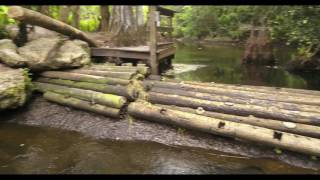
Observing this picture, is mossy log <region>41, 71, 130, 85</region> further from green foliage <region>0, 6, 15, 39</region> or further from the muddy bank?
green foliage <region>0, 6, 15, 39</region>

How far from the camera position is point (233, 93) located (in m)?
7.65

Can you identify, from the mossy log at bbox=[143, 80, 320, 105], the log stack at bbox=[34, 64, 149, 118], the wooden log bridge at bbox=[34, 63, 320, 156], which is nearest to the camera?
the wooden log bridge at bbox=[34, 63, 320, 156]

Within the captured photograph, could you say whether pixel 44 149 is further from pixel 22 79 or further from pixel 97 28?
pixel 97 28

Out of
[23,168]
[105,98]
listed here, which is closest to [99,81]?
[105,98]

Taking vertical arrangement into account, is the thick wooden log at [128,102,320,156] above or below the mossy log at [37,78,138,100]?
below

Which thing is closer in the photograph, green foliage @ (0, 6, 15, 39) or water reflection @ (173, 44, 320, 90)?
green foliage @ (0, 6, 15, 39)

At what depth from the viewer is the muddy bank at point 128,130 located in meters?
6.11

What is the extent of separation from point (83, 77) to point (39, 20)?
1.77 metres

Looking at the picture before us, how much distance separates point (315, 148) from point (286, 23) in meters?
5.27

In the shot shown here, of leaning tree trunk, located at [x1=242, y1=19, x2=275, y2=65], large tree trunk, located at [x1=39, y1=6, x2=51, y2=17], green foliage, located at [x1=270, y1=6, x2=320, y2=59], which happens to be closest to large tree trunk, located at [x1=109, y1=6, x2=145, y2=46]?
large tree trunk, located at [x1=39, y1=6, x2=51, y2=17]

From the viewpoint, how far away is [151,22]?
9.57m

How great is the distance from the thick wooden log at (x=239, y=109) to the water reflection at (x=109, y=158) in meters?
1.07

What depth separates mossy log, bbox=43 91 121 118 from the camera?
7374mm

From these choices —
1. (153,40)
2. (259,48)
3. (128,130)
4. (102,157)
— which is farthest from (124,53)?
(259,48)
